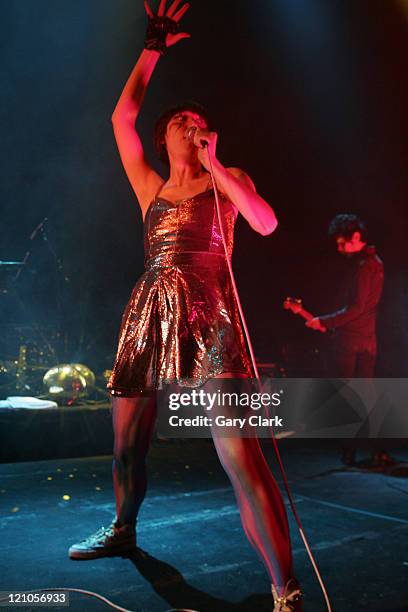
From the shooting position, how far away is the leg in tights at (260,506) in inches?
64.5

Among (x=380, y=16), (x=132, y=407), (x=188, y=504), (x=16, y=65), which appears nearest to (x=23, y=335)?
(x=16, y=65)

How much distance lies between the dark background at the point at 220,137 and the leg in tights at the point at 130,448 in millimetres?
3523

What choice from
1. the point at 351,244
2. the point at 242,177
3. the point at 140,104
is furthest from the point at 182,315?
the point at 351,244

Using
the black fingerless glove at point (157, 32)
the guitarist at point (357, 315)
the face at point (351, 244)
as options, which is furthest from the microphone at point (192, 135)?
the face at point (351, 244)

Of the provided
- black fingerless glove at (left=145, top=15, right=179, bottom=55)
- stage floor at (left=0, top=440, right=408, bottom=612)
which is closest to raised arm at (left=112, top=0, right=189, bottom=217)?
black fingerless glove at (left=145, top=15, right=179, bottom=55)

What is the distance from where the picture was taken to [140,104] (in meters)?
2.22

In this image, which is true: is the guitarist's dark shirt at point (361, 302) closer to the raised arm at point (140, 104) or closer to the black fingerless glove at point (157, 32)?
the raised arm at point (140, 104)

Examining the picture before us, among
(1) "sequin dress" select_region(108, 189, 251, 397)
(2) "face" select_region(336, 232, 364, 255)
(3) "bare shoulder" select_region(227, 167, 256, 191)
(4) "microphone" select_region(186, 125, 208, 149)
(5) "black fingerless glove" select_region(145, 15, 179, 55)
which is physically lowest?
(1) "sequin dress" select_region(108, 189, 251, 397)

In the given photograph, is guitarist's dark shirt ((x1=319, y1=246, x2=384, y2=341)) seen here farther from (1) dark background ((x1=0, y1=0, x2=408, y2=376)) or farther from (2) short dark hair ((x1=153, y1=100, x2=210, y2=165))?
(2) short dark hair ((x1=153, y1=100, x2=210, y2=165))

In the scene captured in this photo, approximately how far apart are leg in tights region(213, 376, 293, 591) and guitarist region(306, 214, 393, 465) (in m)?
3.03

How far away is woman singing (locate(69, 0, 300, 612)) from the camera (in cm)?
169

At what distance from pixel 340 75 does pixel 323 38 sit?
0.51 m

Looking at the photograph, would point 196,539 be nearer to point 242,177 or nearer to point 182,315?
point 182,315

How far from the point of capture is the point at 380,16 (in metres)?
5.33
